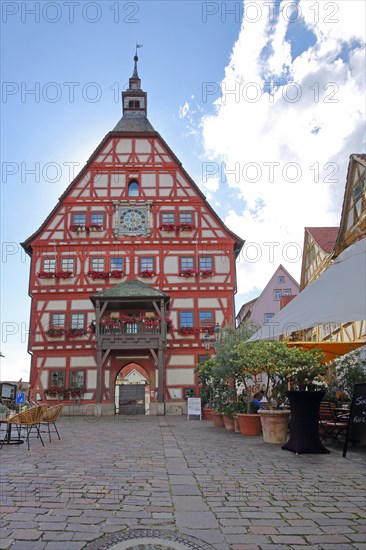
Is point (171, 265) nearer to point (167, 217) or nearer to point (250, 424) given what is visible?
point (167, 217)

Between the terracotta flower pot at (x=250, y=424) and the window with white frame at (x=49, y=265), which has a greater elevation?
the window with white frame at (x=49, y=265)

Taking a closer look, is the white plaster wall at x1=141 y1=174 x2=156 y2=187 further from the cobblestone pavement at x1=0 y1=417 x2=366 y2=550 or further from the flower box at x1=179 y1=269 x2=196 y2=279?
the cobblestone pavement at x1=0 y1=417 x2=366 y2=550

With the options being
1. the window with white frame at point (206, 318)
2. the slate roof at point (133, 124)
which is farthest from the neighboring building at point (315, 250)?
the slate roof at point (133, 124)

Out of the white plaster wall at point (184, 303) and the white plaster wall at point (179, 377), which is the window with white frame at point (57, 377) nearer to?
the white plaster wall at point (179, 377)

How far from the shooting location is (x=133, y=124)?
99.3 feet

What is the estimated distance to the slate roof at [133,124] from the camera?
2969 cm

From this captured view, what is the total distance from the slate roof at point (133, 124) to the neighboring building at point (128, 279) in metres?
0.18

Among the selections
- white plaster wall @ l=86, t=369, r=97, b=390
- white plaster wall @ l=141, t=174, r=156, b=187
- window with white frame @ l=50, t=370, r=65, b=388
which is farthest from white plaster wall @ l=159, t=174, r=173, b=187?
window with white frame @ l=50, t=370, r=65, b=388

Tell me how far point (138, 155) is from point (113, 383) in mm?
12947

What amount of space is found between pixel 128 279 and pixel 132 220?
3.42 meters

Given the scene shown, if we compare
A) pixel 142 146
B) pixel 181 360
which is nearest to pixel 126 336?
pixel 181 360

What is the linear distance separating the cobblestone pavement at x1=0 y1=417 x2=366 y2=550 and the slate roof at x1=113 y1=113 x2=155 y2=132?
→ 24.0 metres

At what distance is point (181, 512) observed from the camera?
450 centimetres

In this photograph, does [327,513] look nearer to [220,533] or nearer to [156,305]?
[220,533]
